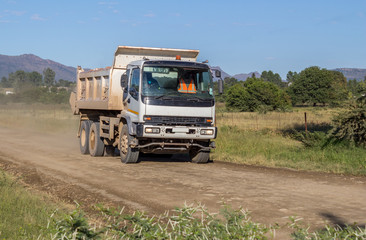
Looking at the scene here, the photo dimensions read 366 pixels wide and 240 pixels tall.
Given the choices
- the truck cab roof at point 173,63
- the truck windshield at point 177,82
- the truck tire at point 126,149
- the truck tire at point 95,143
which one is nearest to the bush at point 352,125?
the truck windshield at point 177,82

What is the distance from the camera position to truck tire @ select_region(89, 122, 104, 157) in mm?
17281

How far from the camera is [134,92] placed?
46.9 feet

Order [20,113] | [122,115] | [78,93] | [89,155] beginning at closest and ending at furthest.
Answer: [122,115], [89,155], [78,93], [20,113]

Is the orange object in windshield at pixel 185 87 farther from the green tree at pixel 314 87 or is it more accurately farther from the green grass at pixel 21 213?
the green tree at pixel 314 87

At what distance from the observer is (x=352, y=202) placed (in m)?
8.84

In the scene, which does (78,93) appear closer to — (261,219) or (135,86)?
(135,86)

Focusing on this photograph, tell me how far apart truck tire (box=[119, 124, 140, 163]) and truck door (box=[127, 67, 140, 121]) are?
713 millimetres

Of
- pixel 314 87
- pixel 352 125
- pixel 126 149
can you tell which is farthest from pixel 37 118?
pixel 314 87

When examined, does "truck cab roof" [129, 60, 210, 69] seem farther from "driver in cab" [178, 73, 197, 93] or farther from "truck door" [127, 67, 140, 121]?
"driver in cab" [178, 73, 197, 93]

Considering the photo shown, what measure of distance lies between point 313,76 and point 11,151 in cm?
10113

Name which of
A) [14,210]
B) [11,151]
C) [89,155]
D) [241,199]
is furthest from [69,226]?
[11,151]

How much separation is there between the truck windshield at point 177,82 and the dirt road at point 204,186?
6.82 ft

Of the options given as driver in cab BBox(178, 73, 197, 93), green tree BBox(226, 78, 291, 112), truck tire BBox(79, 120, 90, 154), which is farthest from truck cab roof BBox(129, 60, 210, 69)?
green tree BBox(226, 78, 291, 112)

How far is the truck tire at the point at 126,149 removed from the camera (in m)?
14.7
